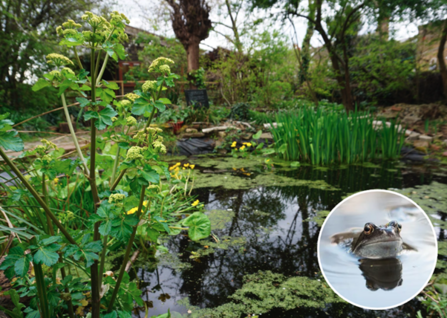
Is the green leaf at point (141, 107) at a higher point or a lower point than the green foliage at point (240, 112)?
lower

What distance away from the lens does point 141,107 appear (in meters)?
0.69

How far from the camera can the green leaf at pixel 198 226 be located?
1.31 m

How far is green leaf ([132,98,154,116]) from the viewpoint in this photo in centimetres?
67

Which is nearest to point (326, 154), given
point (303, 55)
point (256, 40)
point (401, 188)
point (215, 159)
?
point (401, 188)

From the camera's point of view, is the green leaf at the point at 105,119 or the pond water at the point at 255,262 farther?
the pond water at the point at 255,262

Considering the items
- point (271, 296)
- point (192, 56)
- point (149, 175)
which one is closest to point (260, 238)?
point (271, 296)

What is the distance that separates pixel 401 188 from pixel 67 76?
277 centimetres

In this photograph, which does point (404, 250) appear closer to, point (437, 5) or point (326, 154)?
point (326, 154)

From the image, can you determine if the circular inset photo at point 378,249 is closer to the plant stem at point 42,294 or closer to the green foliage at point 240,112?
the plant stem at point 42,294

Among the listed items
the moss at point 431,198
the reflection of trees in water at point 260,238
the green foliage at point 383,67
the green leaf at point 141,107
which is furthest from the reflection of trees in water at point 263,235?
the green foliage at point 383,67

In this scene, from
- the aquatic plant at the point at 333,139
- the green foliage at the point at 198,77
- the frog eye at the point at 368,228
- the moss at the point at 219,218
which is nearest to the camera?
the frog eye at the point at 368,228

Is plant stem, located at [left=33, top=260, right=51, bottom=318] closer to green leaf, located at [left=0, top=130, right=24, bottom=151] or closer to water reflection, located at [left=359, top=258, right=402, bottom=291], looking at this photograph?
green leaf, located at [left=0, top=130, right=24, bottom=151]

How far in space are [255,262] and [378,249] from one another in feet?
2.18

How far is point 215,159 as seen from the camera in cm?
405
